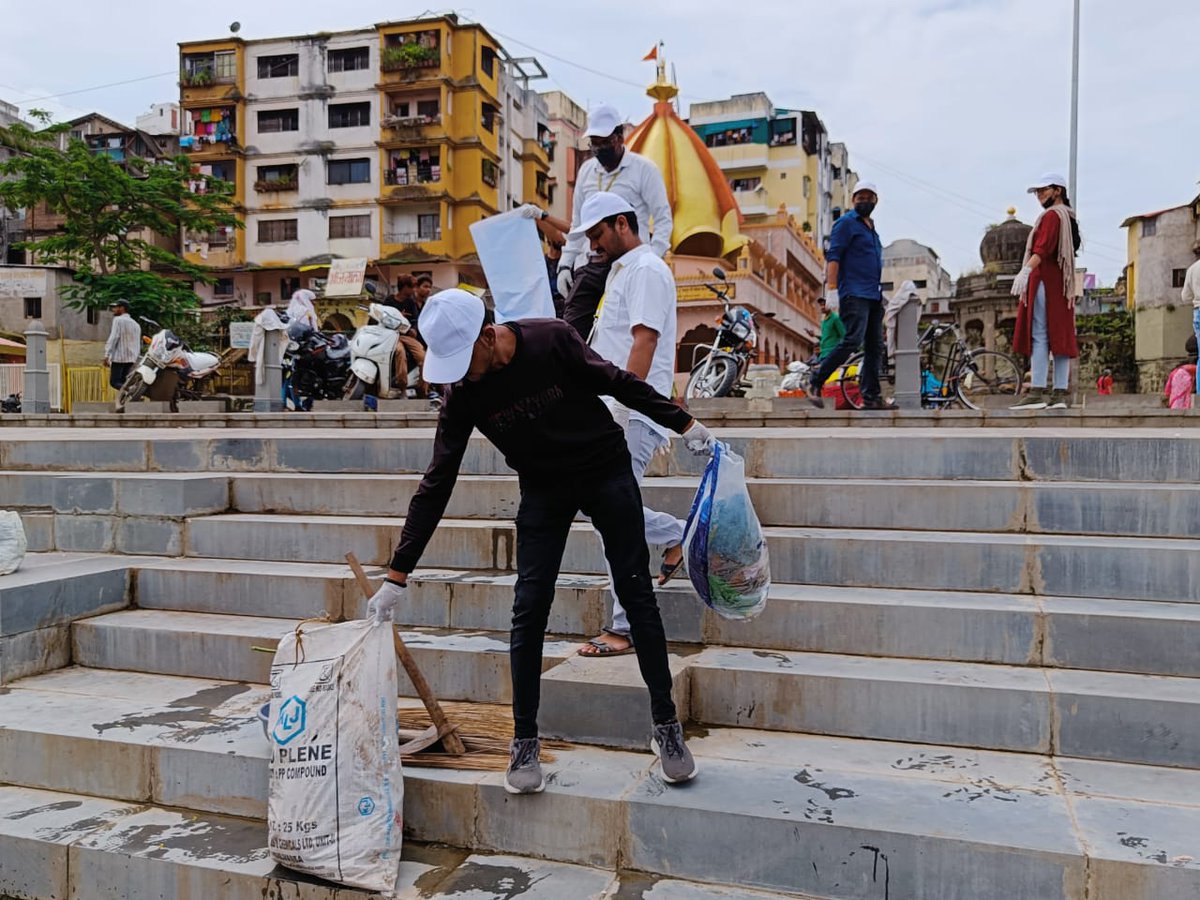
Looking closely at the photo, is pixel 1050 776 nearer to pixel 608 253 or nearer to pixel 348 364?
pixel 608 253

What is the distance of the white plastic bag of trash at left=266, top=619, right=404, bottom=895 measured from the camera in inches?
116

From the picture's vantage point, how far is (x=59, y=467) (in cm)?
675

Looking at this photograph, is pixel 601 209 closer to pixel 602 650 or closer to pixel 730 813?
pixel 602 650

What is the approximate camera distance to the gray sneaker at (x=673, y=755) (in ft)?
10.1

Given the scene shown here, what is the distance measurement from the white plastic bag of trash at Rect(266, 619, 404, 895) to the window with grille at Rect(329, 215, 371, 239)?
37270 millimetres

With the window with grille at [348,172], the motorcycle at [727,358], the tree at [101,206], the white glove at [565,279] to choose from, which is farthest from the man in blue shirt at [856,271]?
the window with grille at [348,172]

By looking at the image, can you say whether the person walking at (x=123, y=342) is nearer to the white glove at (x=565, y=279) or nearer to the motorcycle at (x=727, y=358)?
the motorcycle at (x=727, y=358)

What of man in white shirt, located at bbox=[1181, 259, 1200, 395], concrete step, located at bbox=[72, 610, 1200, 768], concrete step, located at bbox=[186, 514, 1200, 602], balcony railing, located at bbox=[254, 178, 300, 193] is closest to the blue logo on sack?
concrete step, located at bbox=[72, 610, 1200, 768]

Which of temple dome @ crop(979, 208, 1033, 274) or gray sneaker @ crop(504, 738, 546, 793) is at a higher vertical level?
temple dome @ crop(979, 208, 1033, 274)

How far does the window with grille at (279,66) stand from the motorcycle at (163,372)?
30.6 meters

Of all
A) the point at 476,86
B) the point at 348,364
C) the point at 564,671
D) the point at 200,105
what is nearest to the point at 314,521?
the point at 564,671

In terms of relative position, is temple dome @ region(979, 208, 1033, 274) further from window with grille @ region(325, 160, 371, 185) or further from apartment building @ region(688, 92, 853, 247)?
window with grille @ region(325, 160, 371, 185)

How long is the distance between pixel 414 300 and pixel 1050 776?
1019 centimetres

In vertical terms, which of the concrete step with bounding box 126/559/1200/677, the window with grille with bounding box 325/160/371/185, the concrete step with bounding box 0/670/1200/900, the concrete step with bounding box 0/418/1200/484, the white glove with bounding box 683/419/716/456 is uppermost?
the window with grille with bounding box 325/160/371/185
